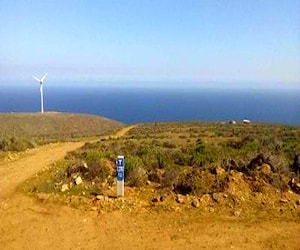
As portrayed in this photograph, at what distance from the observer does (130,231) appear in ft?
33.6

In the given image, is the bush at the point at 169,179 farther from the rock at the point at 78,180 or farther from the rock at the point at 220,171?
the rock at the point at 78,180

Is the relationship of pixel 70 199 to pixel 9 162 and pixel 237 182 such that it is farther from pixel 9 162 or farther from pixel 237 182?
pixel 9 162

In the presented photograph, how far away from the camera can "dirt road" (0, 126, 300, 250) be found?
9.59 meters

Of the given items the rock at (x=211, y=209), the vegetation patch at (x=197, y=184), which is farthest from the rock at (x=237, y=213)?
the rock at (x=211, y=209)

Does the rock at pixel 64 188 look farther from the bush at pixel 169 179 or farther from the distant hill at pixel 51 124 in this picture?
the distant hill at pixel 51 124

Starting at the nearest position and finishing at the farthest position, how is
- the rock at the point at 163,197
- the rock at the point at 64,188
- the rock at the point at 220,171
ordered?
1. the rock at the point at 163,197
2. the rock at the point at 220,171
3. the rock at the point at 64,188

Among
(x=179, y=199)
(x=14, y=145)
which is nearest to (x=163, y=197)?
(x=179, y=199)

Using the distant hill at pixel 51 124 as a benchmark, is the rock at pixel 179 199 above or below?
above

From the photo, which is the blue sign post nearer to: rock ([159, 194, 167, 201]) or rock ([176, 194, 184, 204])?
rock ([159, 194, 167, 201])

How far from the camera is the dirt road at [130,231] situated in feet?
31.4

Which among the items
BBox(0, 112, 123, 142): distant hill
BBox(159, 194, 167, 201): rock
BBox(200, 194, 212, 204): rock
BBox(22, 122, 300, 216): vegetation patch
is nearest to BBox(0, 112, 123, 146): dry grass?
BBox(0, 112, 123, 142): distant hill

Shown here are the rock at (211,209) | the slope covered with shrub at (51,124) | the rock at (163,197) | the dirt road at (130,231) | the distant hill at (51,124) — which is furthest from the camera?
the distant hill at (51,124)

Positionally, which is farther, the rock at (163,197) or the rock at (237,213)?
the rock at (163,197)

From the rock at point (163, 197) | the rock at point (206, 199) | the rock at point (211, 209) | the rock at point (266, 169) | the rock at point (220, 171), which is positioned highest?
the rock at point (266, 169)
